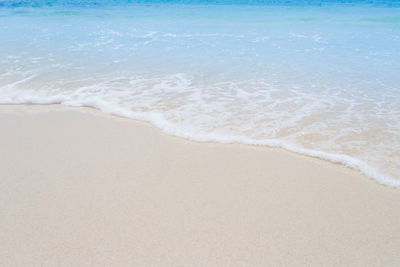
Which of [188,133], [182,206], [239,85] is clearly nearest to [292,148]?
[188,133]

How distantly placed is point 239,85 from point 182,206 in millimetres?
3727

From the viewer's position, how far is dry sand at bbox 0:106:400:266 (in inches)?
83.6

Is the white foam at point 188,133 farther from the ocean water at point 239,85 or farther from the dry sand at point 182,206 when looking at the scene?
the dry sand at point 182,206

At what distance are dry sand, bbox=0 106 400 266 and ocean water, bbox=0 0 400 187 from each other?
45 centimetres

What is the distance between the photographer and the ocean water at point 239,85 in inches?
148

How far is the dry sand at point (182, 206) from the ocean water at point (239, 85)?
0.45 m

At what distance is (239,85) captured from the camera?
19.0 feet

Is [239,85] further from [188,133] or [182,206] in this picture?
[182,206]

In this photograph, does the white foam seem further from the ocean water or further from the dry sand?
the dry sand

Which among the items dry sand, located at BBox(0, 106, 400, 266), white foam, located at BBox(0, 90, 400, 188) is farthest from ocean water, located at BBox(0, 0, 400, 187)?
dry sand, located at BBox(0, 106, 400, 266)

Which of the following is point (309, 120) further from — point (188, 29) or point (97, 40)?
point (188, 29)

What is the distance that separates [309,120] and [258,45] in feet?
20.6

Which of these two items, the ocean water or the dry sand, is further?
the ocean water

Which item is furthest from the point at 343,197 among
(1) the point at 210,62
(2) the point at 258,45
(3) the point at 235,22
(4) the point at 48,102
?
(3) the point at 235,22
